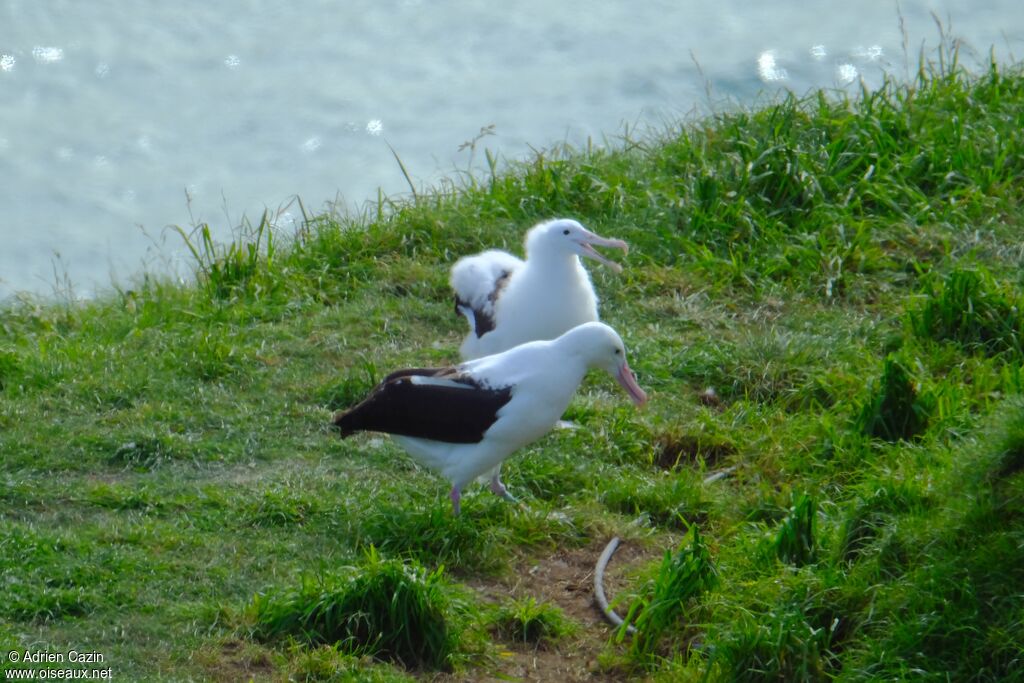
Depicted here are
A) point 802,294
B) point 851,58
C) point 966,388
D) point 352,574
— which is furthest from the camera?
point 851,58

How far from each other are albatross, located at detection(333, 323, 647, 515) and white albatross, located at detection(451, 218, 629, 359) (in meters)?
1.00

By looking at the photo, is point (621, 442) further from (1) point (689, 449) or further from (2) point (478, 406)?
(2) point (478, 406)

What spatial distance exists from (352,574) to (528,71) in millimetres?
12533

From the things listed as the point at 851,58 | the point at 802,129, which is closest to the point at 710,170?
the point at 802,129

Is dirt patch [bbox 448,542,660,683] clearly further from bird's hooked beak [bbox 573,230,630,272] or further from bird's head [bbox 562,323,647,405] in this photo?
bird's hooked beak [bbox 573,230,630,272]

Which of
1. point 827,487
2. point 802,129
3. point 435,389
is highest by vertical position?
point 802,129

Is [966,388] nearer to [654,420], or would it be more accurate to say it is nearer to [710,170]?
[654,420]

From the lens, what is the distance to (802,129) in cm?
910

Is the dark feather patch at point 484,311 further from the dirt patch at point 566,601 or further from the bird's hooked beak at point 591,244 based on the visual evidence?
the dirt patch at point 566,601

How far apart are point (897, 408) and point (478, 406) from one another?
176 centimetres

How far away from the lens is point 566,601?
17.9 ft

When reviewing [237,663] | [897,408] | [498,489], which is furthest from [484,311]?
[237,663]

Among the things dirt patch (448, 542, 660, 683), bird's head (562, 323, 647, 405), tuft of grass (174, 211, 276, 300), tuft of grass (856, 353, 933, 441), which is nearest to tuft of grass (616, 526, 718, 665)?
dirt patch (448, 542, 660, 683)

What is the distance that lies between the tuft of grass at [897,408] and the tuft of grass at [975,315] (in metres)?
0.84
